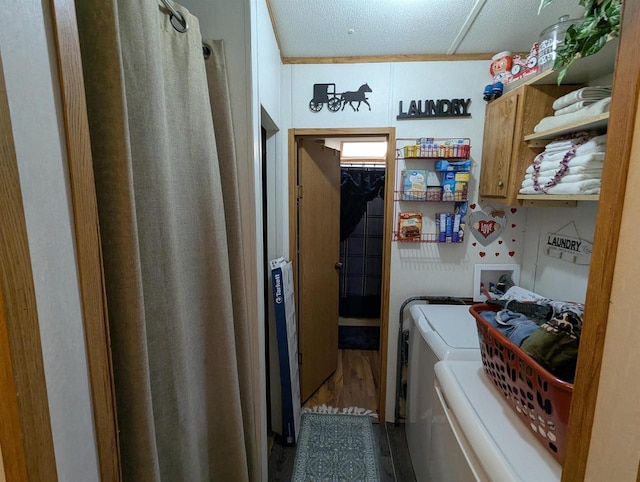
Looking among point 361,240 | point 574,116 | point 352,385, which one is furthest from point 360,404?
point 574,116

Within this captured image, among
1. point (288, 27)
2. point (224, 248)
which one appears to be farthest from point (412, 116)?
point (224, 248)

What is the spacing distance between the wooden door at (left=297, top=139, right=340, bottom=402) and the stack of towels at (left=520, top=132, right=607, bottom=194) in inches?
52.0

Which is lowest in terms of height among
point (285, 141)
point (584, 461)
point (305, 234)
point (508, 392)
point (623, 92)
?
point (508, 392)

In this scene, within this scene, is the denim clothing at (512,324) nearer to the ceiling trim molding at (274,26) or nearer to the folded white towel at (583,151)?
the folded white towel at (583,151)

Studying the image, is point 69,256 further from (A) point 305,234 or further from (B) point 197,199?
(A) point 305,234

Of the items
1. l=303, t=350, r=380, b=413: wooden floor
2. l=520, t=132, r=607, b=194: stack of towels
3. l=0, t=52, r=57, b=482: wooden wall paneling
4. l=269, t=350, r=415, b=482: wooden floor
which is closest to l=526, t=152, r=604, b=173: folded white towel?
l=520, t=132, r=607, b=194: stack of towels

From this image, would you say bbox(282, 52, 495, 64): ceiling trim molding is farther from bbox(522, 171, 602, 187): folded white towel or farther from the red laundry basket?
the red laundry basket

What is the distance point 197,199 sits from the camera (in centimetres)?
85

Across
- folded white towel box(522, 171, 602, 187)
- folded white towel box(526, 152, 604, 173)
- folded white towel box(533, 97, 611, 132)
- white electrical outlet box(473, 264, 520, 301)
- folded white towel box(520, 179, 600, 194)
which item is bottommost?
white electrical outlet box(473, 264, 520, 301)

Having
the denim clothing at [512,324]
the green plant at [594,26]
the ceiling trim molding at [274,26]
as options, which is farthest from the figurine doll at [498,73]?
the denim clothing at [512,324]

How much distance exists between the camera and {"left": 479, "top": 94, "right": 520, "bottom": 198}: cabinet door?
1.50 meters

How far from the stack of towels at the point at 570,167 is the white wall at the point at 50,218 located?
1539 millimetres

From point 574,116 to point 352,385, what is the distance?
2388mm

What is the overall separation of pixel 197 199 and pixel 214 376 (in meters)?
0.57
